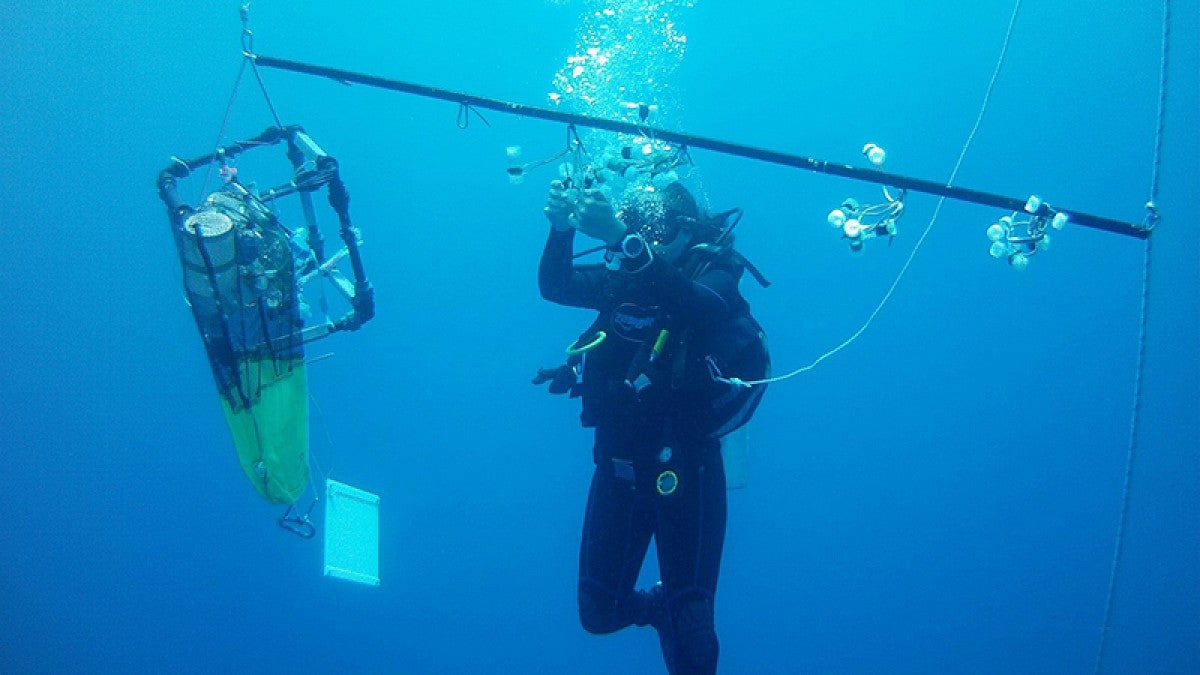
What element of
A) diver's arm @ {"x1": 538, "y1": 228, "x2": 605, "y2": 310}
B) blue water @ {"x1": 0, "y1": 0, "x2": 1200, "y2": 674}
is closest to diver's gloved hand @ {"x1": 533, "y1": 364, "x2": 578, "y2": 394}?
diver's arm @ {"x1": 538, "y1": 228, "x2": 605, "y2": 310}

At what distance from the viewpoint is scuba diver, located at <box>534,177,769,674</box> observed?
13.2 feet

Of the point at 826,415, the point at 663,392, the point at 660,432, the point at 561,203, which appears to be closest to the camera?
the point at 561,203

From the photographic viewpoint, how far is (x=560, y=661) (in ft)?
51.7

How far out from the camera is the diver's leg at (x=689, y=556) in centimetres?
425

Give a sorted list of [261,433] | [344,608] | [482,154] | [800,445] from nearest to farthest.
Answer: [261,433], [344,608], [800,445], [482,154]

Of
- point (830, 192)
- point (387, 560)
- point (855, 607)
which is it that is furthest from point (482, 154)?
point (855, 607)

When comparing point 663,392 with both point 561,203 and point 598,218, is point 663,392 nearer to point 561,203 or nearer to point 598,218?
point 598,218

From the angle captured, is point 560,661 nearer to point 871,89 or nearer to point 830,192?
point 830,192

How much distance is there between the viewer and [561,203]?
12.5ft

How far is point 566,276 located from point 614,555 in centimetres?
188

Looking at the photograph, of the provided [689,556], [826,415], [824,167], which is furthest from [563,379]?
[826,415]

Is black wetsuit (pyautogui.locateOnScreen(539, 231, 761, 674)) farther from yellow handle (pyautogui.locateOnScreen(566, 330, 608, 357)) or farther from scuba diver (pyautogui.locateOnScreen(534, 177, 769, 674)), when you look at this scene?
yellow handle (pyautogui.locateOnScreen(566, 330, 608, 357))

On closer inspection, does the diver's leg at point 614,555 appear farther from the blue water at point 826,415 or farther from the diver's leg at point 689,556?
the blue water at point 826,415

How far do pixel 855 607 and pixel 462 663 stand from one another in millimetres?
9222
